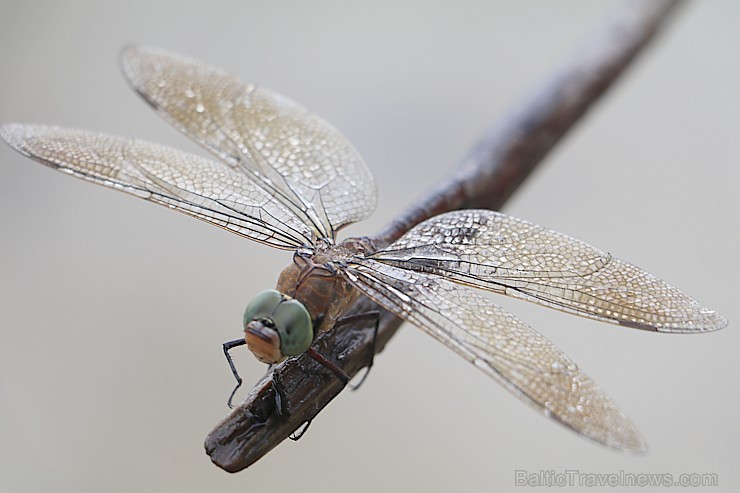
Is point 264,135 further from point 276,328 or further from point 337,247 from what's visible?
point 276,328

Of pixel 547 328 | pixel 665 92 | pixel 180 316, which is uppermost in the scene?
pixel 665 92

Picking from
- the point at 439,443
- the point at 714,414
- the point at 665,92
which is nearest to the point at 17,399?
the point at 439,443

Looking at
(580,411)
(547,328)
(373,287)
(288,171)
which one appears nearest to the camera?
(580,411)

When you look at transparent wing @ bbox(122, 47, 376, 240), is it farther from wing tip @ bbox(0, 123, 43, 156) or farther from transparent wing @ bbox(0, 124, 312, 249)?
wing tip @ bbox(0, 123, 43, 156)

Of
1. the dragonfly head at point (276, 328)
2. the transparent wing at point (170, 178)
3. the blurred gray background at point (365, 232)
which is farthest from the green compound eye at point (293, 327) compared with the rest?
the blurred gray background at point (365, 232)

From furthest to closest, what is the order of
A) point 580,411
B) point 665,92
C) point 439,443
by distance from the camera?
point 665,92
point 439,443
point 580,411

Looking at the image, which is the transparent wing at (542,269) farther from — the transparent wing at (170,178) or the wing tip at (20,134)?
the wing tip at (20,134)

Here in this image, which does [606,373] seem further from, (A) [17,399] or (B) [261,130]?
(A) [17,399]

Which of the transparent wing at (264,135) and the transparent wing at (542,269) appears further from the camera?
the transparent wing at (264,135)

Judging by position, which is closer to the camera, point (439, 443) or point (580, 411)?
point (580, 411)
